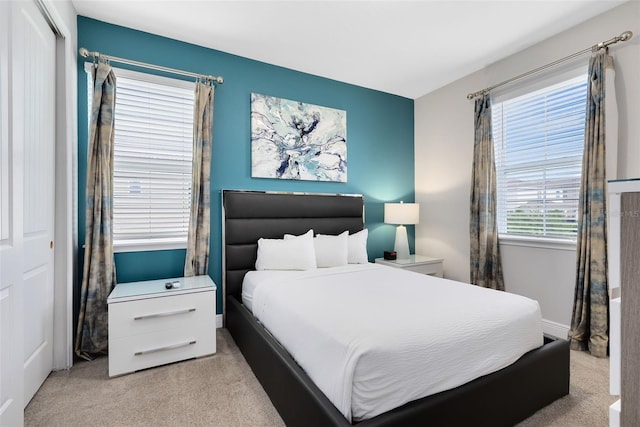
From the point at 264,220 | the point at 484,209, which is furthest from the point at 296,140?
the point at 484,209

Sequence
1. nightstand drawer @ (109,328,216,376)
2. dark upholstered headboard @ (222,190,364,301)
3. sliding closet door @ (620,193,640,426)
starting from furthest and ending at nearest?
dark upholstered headboard @ (222,190,364,301)
nightstand drawer @ (109,328,216,376)
sliding closet door @ (620,193,640,426)

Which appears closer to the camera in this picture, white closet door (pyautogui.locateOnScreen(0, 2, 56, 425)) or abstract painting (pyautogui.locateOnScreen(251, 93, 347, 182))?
white closet door (pyautogui.locateOnScreen(0, 2, 56, 425))

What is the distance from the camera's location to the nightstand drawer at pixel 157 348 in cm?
216

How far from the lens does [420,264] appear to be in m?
3.62

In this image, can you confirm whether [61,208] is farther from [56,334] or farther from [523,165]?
[523,165]

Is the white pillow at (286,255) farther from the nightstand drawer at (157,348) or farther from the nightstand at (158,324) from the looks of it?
the nightstand drawer at (157,348)

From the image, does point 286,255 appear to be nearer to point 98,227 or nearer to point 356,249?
point 356,249

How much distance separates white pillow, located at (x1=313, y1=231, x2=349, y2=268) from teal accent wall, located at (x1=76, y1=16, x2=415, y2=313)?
0.70 metres

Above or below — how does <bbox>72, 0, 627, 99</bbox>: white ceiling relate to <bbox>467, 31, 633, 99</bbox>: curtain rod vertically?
above

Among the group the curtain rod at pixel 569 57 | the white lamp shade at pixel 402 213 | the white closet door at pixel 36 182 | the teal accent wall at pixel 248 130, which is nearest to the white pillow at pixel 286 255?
the teal accent wall at pixel 248 130

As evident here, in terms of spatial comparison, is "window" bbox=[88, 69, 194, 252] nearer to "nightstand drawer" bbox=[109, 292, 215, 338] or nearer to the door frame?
the door frame

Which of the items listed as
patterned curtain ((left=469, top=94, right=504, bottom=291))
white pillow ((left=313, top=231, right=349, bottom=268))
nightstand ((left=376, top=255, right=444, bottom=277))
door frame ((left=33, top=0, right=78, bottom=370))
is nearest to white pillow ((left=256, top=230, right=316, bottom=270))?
white pillow ((left=313, top=231, right=349, bottom=268))

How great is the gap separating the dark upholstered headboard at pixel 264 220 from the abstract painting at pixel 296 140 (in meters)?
0.27

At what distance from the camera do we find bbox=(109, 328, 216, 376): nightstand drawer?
7.07ft
